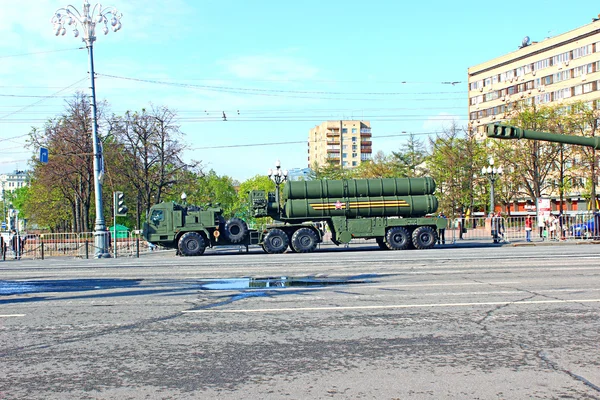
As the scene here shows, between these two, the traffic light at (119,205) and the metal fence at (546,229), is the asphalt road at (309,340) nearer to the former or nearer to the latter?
the traffic light at (119,205)

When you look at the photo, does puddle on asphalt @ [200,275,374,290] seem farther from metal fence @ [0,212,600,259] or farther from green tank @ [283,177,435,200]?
metal fence @ [0,212,600,259]

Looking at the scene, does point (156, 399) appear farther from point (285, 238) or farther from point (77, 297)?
point (285, 238)

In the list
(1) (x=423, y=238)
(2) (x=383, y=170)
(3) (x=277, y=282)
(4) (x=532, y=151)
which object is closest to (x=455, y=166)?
(4) (x=532, y=151)

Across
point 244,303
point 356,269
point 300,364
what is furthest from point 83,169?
point 300,364

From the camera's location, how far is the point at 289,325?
7.96m

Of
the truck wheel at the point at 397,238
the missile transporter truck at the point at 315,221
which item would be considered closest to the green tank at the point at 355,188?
the missile transporter truck at the point at 315,221

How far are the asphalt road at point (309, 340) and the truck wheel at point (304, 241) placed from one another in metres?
15.4

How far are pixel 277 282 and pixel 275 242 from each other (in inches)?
603

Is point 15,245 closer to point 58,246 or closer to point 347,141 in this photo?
point 58,246

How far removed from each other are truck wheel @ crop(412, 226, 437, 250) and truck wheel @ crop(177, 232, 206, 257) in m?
10.0

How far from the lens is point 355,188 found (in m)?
29.5

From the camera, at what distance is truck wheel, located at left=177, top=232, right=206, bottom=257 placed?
28547mm

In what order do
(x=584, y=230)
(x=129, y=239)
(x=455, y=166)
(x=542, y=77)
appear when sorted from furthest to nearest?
(x=542, y=77), (x=455, y=166), (x=129, y=239), (x=584, y=230)

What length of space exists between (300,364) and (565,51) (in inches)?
3201
